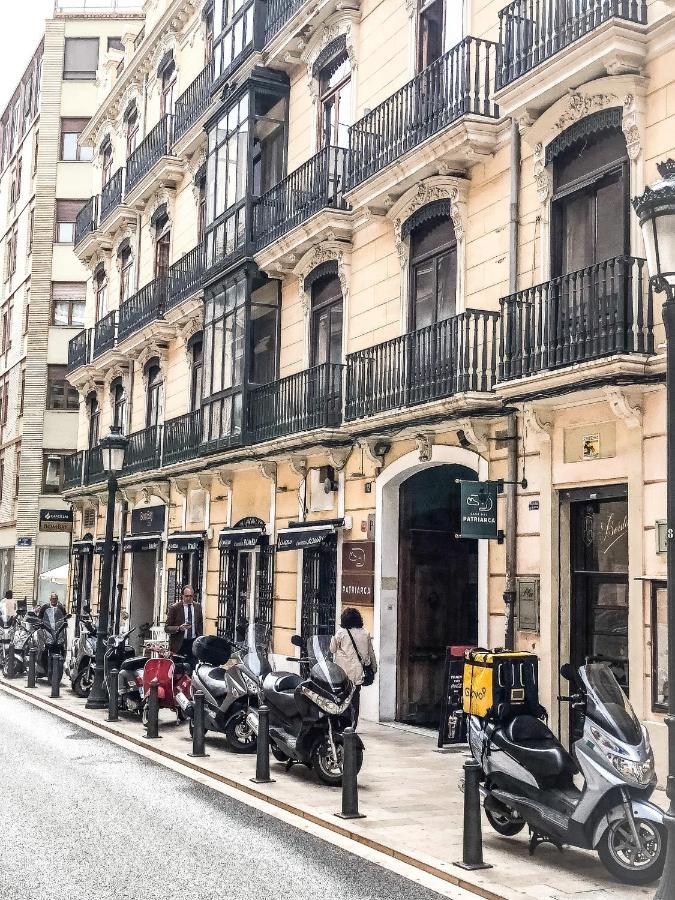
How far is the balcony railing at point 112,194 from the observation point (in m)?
29.9

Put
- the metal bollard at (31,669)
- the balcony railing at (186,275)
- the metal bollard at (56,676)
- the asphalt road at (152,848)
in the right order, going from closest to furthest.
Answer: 1. the asphalt road at (152,848)
2. the metal bollard at (56,676)
3. the metal bollard at (31,669)
4. the balcony railing at (186,275)

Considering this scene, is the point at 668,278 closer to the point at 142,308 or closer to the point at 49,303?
the point at 142,308

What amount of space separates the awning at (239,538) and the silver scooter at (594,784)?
11.8m

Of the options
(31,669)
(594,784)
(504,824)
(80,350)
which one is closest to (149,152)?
(80,350)

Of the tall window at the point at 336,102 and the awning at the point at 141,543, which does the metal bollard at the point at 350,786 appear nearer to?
the tall window at the point at 336,102

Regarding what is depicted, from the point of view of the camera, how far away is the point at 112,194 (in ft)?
101

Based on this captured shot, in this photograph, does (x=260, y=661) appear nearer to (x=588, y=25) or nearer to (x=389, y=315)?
(x=389, y=315)

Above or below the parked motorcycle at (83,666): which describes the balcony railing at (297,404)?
above

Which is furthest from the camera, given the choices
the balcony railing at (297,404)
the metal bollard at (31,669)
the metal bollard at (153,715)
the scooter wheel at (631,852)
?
the metal bollard at (31,669)

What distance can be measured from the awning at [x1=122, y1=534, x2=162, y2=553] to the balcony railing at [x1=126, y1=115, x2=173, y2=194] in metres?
8.82

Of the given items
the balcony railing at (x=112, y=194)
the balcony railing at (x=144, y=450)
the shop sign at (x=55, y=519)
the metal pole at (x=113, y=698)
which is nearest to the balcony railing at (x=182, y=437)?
the balcony railing at (x=144, y=450)

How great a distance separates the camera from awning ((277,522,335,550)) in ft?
55.4

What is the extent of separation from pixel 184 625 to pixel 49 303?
2843cm

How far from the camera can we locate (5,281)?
47.4 metres
